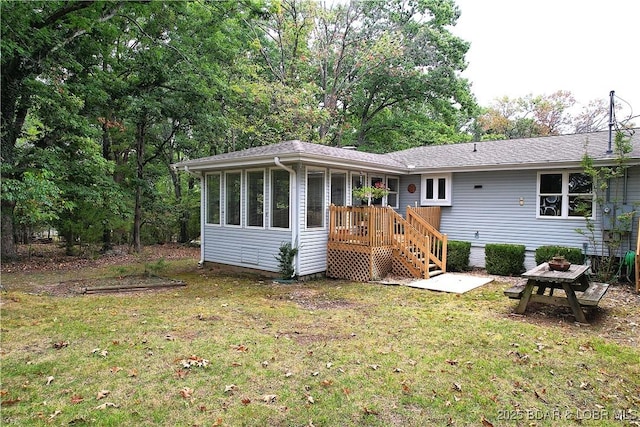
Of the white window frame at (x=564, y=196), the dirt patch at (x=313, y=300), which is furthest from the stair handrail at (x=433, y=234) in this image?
the dirt patch at (x=313, y=300)

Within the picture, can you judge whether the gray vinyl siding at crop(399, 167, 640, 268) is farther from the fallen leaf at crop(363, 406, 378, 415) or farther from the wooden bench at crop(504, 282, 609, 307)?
the fallen leaf at crop(363, 406, 378, 415)

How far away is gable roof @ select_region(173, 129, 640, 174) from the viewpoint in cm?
861

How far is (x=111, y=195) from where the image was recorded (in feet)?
36.8

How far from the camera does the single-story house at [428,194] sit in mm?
8711

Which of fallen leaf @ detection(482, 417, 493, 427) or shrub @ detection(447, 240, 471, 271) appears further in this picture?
shrub @ detection(447, 240, 471, 271)

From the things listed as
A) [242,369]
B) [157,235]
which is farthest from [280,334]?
[157,235]

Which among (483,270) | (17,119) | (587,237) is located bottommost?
(483,270)

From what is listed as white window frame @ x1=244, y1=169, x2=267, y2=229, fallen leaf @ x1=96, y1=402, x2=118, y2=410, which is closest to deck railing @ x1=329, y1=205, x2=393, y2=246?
white window frame @ x1=244, y1=169, x2=267, y2=229

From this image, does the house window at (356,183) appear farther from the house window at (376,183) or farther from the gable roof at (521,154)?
the gable roof at (521,154)

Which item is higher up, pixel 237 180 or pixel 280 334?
pixel 237 180

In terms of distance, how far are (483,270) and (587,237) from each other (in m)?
2.48

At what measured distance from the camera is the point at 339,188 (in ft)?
31.3

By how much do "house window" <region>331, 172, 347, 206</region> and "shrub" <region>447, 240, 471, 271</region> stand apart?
3.23 m

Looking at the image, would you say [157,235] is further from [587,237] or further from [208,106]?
[587,237]
